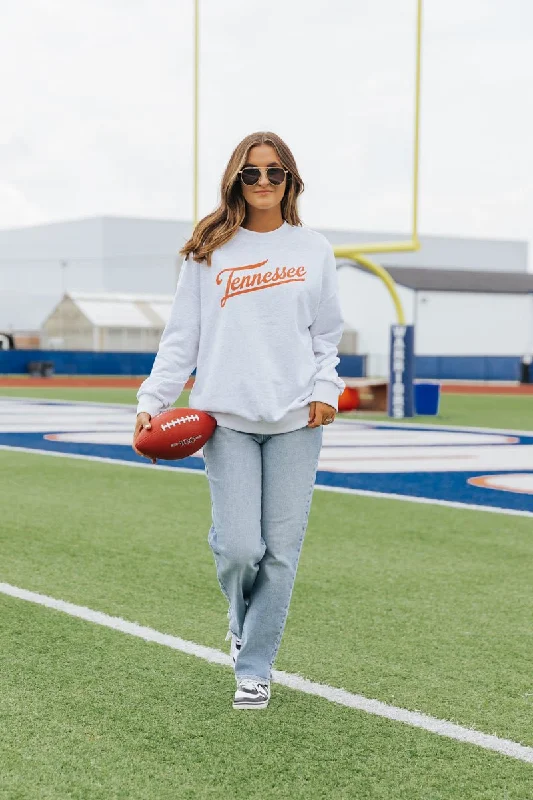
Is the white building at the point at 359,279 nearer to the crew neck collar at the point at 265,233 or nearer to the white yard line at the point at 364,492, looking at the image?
the white yard line at the point at 364,492

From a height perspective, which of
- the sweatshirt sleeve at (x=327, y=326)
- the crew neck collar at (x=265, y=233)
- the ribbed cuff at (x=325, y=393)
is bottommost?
the ribbed cuff at (x=325, y=393)

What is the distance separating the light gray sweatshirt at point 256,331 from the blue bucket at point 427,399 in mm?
18442

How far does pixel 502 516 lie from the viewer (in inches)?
342

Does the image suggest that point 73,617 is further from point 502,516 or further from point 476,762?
point 502,516

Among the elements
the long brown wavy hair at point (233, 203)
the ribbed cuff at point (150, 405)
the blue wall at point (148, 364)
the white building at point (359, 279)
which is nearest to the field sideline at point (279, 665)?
the ribbed cuff at point (150, 405)

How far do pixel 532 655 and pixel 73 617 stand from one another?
198 cm

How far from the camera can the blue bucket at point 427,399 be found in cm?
2219

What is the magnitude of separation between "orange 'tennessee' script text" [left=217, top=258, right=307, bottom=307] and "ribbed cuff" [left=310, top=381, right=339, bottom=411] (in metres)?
0.36

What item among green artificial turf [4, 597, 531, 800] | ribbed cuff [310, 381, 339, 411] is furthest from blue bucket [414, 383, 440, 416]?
ribbed cuff [310, 381, 339, 411]

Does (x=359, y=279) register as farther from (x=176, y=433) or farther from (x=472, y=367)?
(x=176, y=433)

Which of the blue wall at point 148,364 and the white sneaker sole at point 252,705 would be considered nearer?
the white sneaker sole at point 252,705

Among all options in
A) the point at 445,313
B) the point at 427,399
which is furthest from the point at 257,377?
the point at 445,313

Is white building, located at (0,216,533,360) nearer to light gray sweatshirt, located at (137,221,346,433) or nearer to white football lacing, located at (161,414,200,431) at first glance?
light gray sweatshirt, located at (137,221,346,433)

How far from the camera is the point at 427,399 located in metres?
22.2
